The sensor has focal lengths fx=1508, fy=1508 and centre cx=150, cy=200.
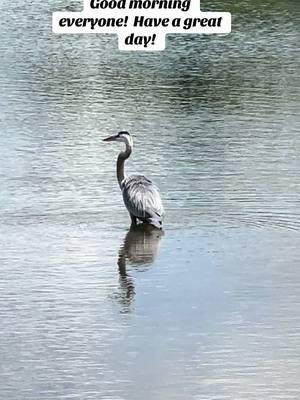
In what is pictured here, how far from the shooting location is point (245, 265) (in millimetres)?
12953

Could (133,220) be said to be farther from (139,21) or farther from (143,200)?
(139,21)

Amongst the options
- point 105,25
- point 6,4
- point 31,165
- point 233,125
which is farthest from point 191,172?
point 6,4

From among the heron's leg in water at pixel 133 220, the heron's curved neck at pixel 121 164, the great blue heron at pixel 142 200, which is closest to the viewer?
the great blue heron at pixel 142 200

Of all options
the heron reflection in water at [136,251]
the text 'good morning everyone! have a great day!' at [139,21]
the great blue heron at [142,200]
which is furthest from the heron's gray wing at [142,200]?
the text 'good morning everyone! have a great day!' at [139,21]

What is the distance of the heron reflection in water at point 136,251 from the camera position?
40.6 feet

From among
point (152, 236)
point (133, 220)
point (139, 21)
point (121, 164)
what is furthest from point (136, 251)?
point (139, 21)

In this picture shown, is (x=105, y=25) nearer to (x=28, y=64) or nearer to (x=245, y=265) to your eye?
(x=28, y=64)

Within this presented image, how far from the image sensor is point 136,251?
535 inches

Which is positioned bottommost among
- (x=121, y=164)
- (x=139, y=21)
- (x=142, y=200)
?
(x=142, y=200)

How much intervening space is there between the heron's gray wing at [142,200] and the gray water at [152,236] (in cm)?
21

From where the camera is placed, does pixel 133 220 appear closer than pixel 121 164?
Yes

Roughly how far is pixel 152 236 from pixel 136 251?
0.56 metres

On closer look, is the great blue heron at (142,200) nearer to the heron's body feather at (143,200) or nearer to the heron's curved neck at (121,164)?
the heron's body feather at (143,200)

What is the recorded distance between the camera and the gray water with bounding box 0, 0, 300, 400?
33.3 feet
